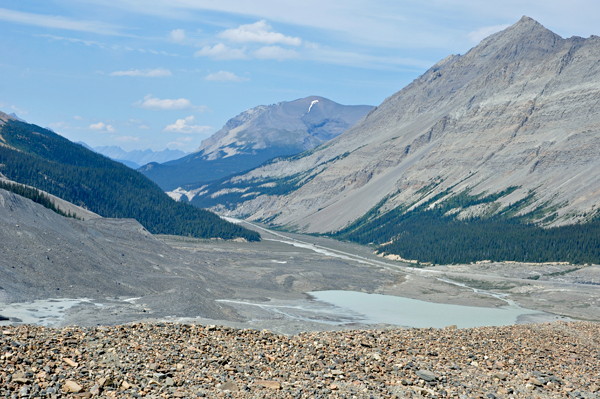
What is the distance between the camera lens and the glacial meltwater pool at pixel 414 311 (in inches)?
3169

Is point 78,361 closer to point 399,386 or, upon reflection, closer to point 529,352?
point 399,386

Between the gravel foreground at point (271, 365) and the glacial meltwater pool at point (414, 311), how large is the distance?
152 feet

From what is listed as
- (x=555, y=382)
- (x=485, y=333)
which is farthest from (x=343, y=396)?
(x=485, y=333)

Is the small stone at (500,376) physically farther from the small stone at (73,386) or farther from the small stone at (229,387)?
the small stone at (73,386)

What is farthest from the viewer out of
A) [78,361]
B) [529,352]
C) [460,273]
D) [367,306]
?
[460,273]

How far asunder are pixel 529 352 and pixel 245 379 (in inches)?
771

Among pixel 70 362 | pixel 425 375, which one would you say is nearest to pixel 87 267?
pixel 70 362

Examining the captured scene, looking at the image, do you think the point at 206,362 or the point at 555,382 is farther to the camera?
the point at 555,382

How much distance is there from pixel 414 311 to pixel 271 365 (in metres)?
74.4

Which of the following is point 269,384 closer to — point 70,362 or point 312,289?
Result: point 70,362

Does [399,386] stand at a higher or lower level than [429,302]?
higher

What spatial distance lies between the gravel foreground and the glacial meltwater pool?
46408 mm

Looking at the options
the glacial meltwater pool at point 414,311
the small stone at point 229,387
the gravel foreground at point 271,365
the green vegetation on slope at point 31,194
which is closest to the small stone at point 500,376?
the gravel foreground at point 271,365

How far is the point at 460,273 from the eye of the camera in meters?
154
